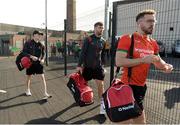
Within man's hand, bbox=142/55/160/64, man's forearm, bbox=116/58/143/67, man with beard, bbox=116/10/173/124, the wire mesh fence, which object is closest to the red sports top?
man with beard, bbox=116/10/173/124

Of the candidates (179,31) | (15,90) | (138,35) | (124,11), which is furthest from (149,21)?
(15,90)

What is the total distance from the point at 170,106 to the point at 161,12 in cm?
295

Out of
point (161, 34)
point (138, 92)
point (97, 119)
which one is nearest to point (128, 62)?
point (138, 92)

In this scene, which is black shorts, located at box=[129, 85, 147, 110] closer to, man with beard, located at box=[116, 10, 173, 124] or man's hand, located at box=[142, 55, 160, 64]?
man with beard, located at box=[116, 10, 173, 124]

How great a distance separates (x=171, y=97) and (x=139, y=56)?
487 cm

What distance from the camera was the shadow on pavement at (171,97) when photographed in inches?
300

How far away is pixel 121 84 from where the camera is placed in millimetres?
3881

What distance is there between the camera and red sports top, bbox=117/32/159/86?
3.91 m

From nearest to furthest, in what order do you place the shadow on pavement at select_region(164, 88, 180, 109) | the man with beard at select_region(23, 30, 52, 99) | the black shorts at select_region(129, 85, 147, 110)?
the black shorts at select_region(129, 85, 147, 110) → the shadow on pavement at select_region(164, 88, 180, 109) → the man with beard at select_region(23, 30, 52, 99)

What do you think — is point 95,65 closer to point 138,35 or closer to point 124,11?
point 124,11

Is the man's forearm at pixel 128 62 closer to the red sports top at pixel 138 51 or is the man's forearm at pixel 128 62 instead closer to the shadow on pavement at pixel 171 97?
the red sports top at pixel 138 51

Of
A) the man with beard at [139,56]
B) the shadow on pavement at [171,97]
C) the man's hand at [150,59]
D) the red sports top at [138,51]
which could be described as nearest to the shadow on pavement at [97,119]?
the shadow on pavement at [171,97]

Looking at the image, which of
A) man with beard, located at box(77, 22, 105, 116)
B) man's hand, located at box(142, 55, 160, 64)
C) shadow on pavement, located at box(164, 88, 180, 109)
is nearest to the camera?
man's hand, located at box(142, 55, 160, 64)

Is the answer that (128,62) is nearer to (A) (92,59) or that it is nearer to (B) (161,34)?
(B) (161,34)
